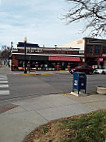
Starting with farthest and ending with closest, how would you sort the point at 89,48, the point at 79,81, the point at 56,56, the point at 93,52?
1. the point at 93,52
2. the point at 89,48
3. the point at 56,56
4. the point at 79,81

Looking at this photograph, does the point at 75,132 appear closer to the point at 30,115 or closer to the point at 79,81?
the point at 30,115

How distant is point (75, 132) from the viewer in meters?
3.68

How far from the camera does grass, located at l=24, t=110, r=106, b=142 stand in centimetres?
340

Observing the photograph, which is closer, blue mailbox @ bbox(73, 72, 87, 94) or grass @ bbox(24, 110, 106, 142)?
grass @ bbox(24, 110, 106, 142)

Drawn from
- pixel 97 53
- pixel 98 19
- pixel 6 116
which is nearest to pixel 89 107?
pixel 6 116

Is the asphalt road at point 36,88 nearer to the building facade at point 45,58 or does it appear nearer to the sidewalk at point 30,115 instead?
the sidewalk at point 30,115

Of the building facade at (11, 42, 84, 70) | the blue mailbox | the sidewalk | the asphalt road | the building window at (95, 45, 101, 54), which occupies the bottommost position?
the sidewalk

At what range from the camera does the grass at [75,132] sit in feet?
11.2

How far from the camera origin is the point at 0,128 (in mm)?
4359

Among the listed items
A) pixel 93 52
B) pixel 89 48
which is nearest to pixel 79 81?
pixel 89 48

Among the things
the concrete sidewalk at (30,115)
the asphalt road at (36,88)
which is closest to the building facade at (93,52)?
the asphalt road at (36,88)

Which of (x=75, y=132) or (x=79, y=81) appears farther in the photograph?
(x=79, y=81)

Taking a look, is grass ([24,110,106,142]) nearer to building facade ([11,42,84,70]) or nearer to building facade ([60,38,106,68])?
building facade ([11,42,84,70])

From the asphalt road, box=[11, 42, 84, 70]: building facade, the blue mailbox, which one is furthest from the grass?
box=[11, 42, 84, 70]: building facade
